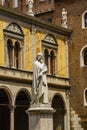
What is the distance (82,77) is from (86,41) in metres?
2.83

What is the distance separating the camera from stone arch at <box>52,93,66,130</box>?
120 feet

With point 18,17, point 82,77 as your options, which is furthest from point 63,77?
point 18,17

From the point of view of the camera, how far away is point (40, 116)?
15.9 metres

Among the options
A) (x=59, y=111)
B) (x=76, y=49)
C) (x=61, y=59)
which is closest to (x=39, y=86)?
(x=59, y=111)

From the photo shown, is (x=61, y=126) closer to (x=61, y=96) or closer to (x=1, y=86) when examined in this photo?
(x=61, y=96)

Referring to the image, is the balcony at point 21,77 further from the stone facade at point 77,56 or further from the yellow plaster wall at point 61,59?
the stone facade at point 77,56

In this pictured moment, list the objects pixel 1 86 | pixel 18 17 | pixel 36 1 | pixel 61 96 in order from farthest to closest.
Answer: pixel 36 1, pixel 61 96, pixel 18 17, pixel 1 86

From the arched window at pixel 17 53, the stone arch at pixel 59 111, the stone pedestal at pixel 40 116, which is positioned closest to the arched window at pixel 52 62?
the stone arch at pixel 59 111

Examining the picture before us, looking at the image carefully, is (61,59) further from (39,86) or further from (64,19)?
(39,86)

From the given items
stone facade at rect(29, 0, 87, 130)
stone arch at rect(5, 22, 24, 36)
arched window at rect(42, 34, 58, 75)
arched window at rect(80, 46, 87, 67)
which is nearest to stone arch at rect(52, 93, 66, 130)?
stone facade at rect(29, 0, 87, 130)

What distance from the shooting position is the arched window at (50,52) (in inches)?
1393

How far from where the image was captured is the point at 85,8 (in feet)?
124

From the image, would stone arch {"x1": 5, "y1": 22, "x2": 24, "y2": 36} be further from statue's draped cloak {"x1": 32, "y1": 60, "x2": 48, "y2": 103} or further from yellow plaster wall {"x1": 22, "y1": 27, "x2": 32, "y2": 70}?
statue's draped cloak {"x1": 32, "y1": 60, "x2": 48, "y2": 103}

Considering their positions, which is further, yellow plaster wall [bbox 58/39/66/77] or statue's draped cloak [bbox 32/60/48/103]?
yellow plaster wall [bbox 58/39/66/77]
